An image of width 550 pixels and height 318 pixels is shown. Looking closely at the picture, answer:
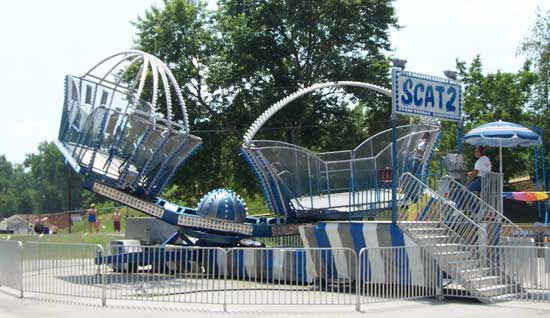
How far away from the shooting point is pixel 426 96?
16219mm

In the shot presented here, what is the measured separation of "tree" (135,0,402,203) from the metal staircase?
20471mm

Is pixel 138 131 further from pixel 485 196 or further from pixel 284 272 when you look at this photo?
pixel 485 196

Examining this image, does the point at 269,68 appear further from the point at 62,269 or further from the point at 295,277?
the point at 62,269

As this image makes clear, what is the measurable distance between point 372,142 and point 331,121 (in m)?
17.0

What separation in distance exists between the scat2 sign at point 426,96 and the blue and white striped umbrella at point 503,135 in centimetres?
184

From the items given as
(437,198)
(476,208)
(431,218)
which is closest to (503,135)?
(476,208)

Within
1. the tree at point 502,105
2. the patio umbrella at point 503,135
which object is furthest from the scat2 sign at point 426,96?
the tree at point 502,105

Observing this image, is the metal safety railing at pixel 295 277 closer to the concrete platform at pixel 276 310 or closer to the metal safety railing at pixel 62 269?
the concrete platform at pixel 276 310

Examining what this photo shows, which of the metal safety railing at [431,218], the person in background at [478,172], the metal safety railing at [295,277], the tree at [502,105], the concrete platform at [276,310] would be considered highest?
the tree at [502,105]

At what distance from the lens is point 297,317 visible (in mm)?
12750

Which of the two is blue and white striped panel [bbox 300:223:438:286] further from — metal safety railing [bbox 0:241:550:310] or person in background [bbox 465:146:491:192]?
person in background [bbox 465:146:491:192]

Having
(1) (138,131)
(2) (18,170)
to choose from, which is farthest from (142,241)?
(2) (18,170)

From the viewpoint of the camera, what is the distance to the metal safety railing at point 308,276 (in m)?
14.6

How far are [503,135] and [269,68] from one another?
20.8 meters
